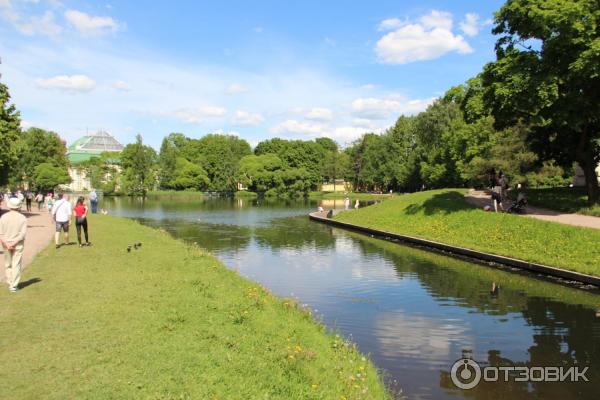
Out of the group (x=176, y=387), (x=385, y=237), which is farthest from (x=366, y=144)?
(x=176, y=387)

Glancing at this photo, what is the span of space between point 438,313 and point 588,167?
60.4 feet

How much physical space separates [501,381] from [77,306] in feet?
29.1

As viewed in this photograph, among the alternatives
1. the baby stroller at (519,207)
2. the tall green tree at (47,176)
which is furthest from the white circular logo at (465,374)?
the tall green tree at (47,176)

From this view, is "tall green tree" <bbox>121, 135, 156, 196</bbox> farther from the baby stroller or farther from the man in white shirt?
the baby stroller

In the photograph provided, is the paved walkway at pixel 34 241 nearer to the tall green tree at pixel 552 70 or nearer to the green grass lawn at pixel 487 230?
the green grass lawn at pixel 487 230

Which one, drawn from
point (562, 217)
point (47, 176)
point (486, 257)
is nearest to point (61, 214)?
point (486, 257)

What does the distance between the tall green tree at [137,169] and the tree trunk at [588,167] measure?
104 m

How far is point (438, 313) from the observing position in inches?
535

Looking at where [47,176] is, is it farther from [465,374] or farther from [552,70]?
[465,374]

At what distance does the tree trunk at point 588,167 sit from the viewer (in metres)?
25.9

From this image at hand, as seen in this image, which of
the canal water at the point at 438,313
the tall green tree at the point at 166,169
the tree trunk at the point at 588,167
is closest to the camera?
the canal water at the point at 438,313

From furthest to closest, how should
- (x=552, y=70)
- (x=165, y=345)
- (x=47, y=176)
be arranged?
1. (x=47, y=176)
2. (x=552, y=70)
3. (x=165, y=345)

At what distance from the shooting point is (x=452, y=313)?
44.6ft

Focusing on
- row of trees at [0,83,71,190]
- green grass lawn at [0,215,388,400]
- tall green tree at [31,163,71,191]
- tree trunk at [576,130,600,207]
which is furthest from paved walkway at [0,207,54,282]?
tall green tree at [31,163,71,191]
